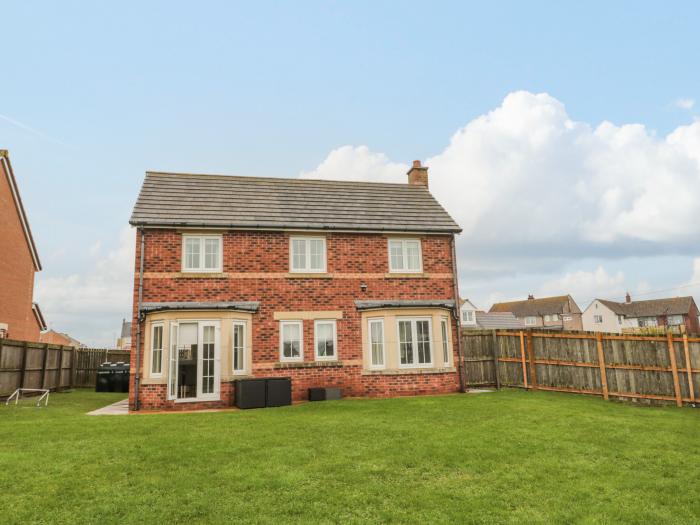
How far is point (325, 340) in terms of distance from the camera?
16.2 metres

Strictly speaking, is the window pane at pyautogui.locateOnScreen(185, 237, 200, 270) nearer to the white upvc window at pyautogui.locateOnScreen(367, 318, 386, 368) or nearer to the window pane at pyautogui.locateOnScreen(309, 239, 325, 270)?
the window pane at pyautogui.locateOnScreen(309, 239, 325, 270)

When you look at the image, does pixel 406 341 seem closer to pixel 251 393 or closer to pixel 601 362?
pixel 251 393

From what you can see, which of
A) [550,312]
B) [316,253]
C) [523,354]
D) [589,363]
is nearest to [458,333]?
[523,354]

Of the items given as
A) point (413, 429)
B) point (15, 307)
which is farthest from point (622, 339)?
point (15, 307)

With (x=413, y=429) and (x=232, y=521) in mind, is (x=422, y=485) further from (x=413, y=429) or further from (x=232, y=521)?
(x=413, y=429)

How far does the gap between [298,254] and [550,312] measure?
2831 inches

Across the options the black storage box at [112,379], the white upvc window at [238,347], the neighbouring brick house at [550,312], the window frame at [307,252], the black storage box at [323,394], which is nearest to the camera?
the white upvc window at [238,347]

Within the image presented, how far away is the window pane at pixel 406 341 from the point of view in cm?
1645

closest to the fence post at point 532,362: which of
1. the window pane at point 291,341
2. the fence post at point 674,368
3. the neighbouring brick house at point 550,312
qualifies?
the fence post at point 674,368

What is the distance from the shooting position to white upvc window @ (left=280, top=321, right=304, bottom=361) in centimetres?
1588

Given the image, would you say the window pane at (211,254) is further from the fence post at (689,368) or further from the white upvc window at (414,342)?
the fence post at (689,368)

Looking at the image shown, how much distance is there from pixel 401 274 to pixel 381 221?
82.4 inches

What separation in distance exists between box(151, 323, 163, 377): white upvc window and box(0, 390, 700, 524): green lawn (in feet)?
9.10

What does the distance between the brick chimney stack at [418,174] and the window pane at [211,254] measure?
945cm
